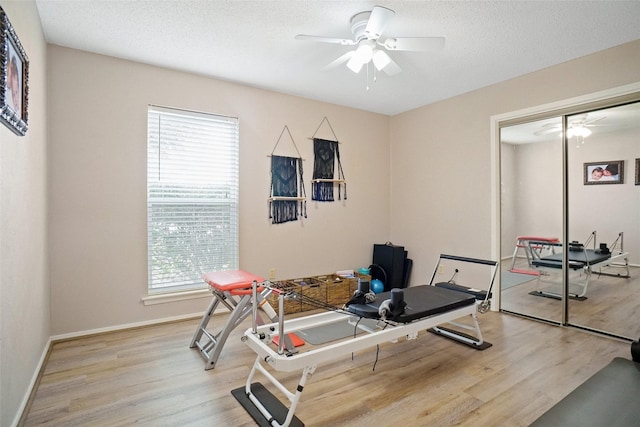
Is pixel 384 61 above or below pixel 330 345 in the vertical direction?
above

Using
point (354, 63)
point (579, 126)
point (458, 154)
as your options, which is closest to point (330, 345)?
point (354, 63)

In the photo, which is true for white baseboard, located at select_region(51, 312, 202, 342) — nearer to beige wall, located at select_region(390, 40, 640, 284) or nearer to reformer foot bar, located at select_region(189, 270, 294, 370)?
reformer foot bar, located at select_region(189, 270, 294, 370)

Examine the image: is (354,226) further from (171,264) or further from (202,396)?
(202,396)

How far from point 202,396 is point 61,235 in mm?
1929

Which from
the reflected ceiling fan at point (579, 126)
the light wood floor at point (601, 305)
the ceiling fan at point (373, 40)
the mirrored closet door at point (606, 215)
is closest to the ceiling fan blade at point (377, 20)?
the ceiling fan at point (373, 40)

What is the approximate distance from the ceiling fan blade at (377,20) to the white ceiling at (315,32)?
0.16 m

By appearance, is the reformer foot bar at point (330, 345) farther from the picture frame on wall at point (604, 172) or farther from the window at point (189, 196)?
the picture frame on wall at point (604, 172)

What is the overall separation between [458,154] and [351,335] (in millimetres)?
2562

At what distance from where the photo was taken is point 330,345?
7.66 feet

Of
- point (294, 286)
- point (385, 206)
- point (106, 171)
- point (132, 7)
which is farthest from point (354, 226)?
point (132, 7)

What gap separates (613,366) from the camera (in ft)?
5.65

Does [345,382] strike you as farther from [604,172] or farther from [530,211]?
[604,172]

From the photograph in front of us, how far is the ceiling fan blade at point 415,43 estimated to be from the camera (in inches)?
87.4

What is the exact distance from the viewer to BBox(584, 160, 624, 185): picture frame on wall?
287 centimetres
